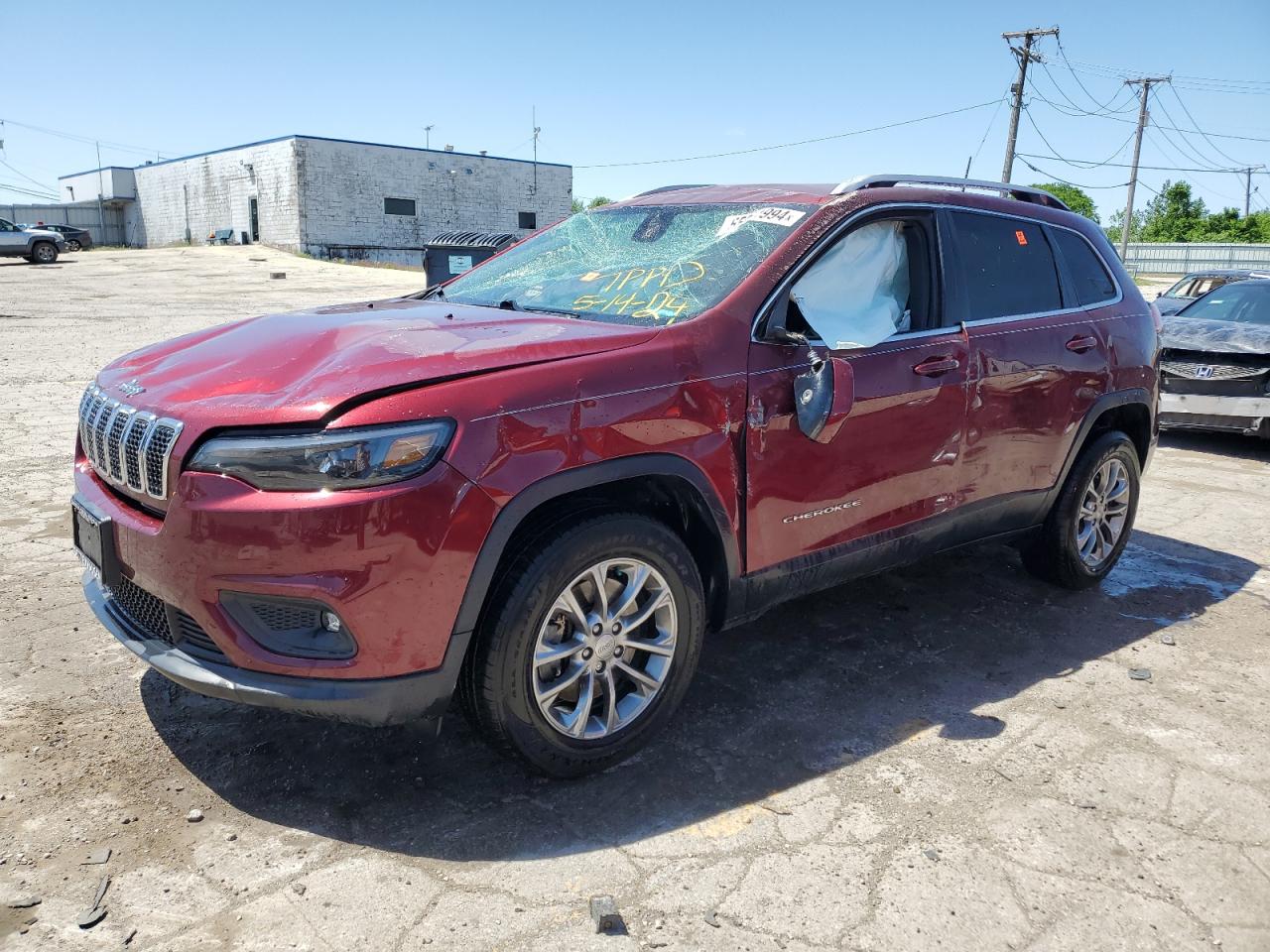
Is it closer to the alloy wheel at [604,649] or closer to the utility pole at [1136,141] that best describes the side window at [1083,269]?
the alloy wheel at [604,649]

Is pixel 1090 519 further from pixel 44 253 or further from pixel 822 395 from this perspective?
pixel 44 253

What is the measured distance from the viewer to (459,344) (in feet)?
9.19

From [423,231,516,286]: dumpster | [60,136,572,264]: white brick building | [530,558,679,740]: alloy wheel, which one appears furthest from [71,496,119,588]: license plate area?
[60,136,572,264]: white brick building

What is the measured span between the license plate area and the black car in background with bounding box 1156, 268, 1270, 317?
34.1 ft

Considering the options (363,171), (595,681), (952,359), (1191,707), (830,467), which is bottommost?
(1191,707)

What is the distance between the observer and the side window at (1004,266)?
155 inches

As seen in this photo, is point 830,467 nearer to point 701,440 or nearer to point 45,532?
point 701,440

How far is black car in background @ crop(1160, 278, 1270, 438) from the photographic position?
27.3 ft

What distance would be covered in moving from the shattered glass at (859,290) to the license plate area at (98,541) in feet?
7.46

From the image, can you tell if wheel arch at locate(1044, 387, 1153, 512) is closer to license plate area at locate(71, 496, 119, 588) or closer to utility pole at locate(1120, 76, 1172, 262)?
license plate area at locate(71, 496, 119, 588)

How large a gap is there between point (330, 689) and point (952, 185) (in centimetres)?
319

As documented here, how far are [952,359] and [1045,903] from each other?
6.59ft

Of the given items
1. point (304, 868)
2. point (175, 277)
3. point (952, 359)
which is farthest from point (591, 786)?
point (175, 277)

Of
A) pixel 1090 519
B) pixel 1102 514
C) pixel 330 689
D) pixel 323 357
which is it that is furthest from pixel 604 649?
pixel 1102 514
